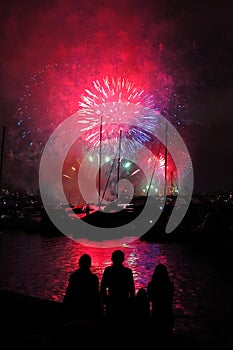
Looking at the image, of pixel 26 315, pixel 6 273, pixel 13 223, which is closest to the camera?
pixel 26 315

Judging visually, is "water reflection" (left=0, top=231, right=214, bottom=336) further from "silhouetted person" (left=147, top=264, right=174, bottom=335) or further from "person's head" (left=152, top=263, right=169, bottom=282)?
"person's head" (left=152, top=263, right=169, bottom=282)

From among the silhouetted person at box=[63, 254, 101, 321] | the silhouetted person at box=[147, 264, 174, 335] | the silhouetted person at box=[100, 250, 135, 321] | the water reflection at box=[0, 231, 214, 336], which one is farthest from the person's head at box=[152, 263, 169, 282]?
the water reflection at box=[0, 231, 214, 336]

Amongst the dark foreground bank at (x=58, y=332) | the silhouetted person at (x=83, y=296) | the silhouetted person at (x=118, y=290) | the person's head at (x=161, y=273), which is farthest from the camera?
the person's head at (x=161, y=273)

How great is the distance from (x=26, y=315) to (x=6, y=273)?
1076 centimetres

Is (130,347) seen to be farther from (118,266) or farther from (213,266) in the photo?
(213,266)

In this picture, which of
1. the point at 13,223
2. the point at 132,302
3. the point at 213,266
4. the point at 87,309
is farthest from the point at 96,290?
the point at 13,223

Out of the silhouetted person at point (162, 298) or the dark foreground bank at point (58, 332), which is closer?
the dark foreground bank at point (58, 332)

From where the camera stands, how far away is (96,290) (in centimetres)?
669

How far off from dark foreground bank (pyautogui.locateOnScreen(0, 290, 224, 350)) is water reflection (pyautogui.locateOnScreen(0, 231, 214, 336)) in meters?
4.04

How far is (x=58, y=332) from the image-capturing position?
4191 millimetres

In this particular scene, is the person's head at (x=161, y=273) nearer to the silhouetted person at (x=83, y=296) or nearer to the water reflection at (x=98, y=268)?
the silhouetted person at (x=83, y=296)

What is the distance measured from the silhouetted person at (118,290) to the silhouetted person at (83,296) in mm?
442

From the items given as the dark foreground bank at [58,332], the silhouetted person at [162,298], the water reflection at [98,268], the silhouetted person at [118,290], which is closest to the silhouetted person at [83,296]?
the dark foreground bank at [58,332]

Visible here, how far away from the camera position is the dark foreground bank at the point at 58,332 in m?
3.77
